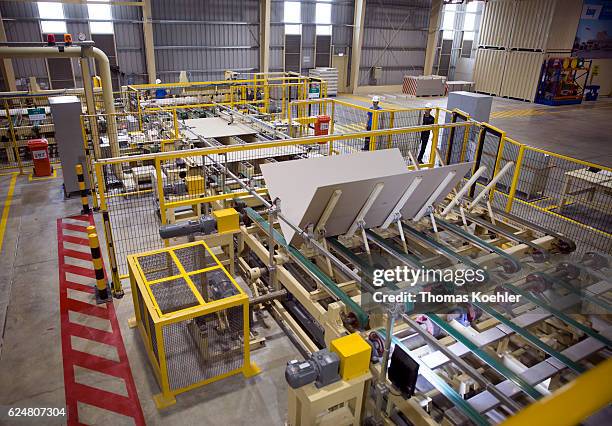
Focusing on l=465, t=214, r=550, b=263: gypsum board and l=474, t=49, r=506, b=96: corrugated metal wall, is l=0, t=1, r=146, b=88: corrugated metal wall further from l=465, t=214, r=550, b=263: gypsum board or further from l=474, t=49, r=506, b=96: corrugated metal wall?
l=474, t=49, r=506, b=96: corrugated metal wall

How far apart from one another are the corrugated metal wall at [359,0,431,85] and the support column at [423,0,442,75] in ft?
0.81

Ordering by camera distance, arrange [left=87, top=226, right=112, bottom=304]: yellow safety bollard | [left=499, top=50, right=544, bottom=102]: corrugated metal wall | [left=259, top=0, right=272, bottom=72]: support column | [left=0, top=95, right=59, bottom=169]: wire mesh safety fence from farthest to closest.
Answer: [left=499, top=50, right=544, bottom=102]: corrugated metal wall → [left=259, top=0, right=272, bottom=72]: support column → [left=0, top=95, right=59, bottom=169]: wire mesh safety fence → [left=87, top=226, right=112, bottom=304]: yellow safety bollard

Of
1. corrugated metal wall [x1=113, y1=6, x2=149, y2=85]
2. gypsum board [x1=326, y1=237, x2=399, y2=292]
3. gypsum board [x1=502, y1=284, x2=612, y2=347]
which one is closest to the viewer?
gypsum board [x1=502, y1=284, x2=612, y2=347]

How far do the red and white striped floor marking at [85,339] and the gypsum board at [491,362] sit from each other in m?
3.02

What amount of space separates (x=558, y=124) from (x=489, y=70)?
8.90 meters

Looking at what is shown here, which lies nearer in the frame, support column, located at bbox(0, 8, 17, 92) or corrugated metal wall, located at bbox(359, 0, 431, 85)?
support column, located at bbox(0, 8, 17, 92)

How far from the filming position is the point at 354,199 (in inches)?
203

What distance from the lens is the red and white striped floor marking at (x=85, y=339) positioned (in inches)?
174

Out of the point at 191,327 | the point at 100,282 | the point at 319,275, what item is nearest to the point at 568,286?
the point at 319,275

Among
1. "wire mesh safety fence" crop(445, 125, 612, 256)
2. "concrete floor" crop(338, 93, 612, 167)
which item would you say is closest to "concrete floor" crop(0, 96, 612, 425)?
"wire mesh safety fence" crop(445, 125, 612, 256)

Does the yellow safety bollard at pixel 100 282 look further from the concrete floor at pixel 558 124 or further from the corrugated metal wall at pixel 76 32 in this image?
the corrugated metal wall at pixel 76 32

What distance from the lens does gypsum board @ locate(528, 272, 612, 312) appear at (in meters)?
4.45

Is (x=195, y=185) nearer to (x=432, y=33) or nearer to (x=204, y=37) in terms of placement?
(x=204, y=37)

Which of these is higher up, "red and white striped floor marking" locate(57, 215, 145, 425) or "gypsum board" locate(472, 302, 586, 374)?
"gypsum board" locate(472, 302, 586, 374)
